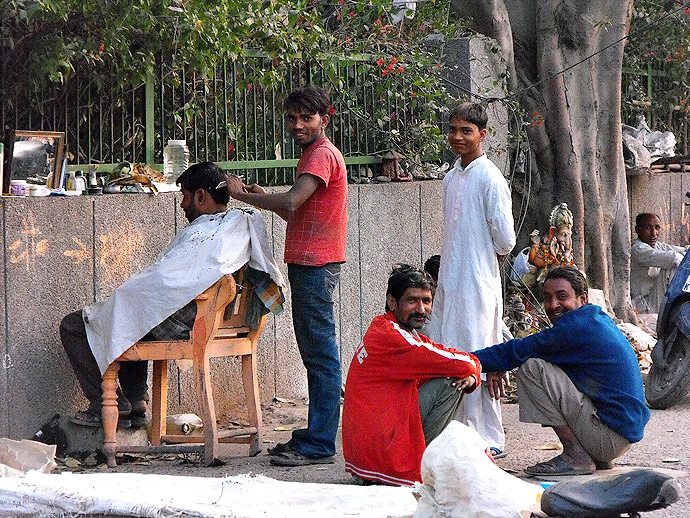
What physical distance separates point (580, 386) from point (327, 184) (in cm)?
159

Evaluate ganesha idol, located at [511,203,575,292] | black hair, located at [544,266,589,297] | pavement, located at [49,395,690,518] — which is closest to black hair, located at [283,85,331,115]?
black hair, located at [544,266,589,297]

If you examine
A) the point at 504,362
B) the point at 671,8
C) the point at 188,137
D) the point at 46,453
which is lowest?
the point at 46,453

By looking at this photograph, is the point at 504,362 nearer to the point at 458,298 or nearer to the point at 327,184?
the point at 458,298

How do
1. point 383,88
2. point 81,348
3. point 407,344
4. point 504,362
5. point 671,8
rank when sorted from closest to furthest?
point 407,344, point 504,362, point 81,348, point 383,88, point 671,8

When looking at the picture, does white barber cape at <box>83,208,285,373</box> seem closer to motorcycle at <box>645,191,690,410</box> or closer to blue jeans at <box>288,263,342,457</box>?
blue jeans at <box>288,263,342,457</box>

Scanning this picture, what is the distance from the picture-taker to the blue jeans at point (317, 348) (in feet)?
20.4

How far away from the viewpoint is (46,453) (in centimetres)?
582

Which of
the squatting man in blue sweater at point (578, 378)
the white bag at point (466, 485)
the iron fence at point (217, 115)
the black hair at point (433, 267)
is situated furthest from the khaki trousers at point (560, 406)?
the iron fence at point (217, 115)

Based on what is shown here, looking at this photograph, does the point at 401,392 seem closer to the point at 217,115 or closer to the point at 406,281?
the point at 406,281

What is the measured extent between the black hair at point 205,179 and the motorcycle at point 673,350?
3.35 meters

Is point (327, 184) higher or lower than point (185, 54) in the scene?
lower

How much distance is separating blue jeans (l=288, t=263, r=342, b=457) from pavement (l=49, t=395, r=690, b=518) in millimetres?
156

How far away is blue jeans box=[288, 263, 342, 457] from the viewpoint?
20.4ft

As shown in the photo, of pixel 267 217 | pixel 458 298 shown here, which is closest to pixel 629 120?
pixel 267 217
